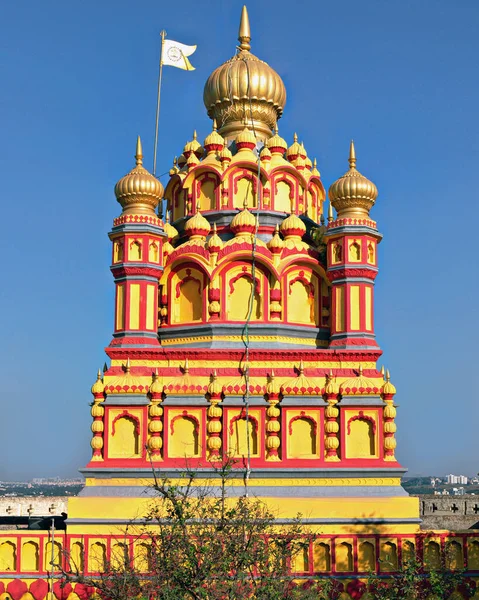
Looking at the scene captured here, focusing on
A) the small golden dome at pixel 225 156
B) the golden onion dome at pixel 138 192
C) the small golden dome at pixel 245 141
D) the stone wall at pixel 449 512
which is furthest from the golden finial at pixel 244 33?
the stone wall at pixel 449 512

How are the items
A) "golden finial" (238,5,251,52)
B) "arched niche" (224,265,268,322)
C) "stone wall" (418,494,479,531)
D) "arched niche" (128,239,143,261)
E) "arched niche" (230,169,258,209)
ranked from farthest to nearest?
"stone wall" (418,494,479,531) < "golden finial" (238,5,251,52) < "arched niche" (230,169,258,209) < "arched niche" (224,265,268,322) < "arched niche" (128,239,143,261)

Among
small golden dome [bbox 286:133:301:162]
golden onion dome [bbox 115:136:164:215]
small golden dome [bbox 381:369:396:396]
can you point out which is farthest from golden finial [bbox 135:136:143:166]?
small golden dome [bbox 381:369:396:396]

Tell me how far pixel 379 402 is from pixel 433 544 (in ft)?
11.4

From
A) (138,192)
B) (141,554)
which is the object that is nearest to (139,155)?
(138,192)

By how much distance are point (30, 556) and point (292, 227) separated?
10.5m

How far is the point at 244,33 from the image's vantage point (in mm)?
29891

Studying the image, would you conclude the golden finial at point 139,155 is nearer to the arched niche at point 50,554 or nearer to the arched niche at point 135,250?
the arched niche at point 135,250

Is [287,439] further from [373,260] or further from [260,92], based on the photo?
[260,92]

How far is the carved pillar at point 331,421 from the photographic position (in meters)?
23.2

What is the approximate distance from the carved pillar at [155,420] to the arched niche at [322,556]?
13.8 feet

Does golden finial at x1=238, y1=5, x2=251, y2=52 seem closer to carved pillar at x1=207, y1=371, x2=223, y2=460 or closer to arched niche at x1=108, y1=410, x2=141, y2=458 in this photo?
carved pillar at x1=207, y1=371, x2=223, y2=460

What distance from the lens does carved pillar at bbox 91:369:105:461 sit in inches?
921

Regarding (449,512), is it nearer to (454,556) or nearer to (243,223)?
(454,556)

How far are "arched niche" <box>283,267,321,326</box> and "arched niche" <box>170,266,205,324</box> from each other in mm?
2257
